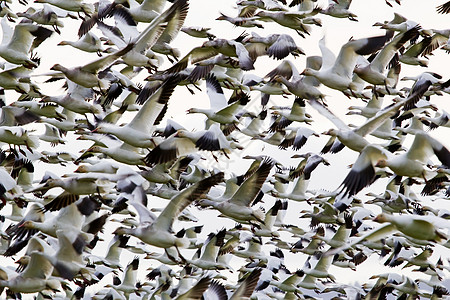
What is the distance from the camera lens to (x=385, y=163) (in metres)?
10.5

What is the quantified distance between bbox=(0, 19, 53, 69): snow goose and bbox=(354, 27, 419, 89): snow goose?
5.06m

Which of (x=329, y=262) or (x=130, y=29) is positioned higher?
(x=130, y=29)

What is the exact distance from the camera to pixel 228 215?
12.5 metres

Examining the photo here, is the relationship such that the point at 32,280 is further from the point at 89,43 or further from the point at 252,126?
the point at 252,126

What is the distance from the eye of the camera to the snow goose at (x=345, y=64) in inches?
493

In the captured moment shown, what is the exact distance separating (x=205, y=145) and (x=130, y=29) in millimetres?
2928

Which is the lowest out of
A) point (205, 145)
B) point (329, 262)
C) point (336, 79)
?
point (329, 262)

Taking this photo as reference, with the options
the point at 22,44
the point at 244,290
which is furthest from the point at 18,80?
the point at 244,290

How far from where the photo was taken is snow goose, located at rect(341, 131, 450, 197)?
1045 centimetres

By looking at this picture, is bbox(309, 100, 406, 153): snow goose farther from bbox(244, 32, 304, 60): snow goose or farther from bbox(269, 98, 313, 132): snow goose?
bbox(269, 98, 313, 132): snow goose

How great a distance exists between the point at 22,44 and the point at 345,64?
510cm

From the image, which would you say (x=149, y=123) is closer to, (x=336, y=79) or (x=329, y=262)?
(x=336, y=79)

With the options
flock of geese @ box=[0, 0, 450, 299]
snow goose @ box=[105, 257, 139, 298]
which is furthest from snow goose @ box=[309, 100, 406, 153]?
snow goose @ box=[105, 257, 139, 298]

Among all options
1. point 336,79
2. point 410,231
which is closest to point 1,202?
point 336,79
